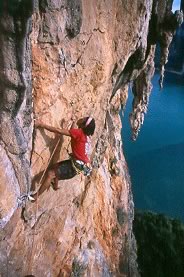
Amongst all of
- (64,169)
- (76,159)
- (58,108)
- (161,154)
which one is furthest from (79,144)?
(161,154)

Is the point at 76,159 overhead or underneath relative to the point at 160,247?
overhead

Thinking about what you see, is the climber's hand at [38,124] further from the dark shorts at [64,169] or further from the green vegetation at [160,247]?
the green vegetation at [160,247]

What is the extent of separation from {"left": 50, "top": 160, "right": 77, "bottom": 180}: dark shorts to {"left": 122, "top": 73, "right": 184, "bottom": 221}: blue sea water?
1644cm

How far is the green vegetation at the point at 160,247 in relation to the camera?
10.6 metres

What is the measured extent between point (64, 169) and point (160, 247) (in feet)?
23.9

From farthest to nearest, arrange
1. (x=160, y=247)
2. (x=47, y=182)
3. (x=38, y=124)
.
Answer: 1. (x=160, y=247)
2. (x=47, y=182)
3. (x=38, y=124)

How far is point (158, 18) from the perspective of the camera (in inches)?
284

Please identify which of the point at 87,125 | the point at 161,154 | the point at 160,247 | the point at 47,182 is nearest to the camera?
the point at 87,125

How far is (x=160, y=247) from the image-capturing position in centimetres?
1084

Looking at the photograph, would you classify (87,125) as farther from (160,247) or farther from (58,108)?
(160,247)

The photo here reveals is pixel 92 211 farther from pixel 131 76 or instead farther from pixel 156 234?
pixel 156 234

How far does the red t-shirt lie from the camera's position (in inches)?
175

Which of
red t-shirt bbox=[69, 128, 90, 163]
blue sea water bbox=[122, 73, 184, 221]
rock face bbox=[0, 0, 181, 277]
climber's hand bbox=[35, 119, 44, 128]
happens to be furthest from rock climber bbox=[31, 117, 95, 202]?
blue sea water bbox=[122, 73, 184, 221]

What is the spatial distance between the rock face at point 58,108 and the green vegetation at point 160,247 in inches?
150
